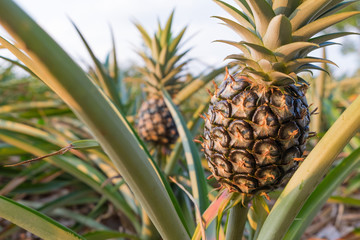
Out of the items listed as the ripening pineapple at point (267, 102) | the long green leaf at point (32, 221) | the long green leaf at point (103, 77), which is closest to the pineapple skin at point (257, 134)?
Result: the ripening pineapple at point (267, 102)

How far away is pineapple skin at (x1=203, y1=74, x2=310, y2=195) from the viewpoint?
0.55 metres

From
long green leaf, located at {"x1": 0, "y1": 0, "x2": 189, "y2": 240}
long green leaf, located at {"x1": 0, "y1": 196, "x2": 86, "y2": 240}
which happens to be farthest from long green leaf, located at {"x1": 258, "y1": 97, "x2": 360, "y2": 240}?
long green leaf, located at {"x1": 0, "y1": 196, "x2": 86, "y2": 240}

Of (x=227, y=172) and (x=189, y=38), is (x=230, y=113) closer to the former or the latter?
(x=227, y=172)

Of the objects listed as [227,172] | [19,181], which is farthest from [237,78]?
[19,181]

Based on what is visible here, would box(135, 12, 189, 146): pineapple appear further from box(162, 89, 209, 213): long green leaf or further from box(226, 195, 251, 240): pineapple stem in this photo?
box(226, 195, 251, 240): pineapple stem

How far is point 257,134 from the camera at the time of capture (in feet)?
1.81

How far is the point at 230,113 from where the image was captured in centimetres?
58

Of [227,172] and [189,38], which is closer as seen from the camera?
[227,172]

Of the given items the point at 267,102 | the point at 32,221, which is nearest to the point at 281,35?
the point at 267,102

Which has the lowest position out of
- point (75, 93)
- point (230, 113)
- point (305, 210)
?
point (305, 210)

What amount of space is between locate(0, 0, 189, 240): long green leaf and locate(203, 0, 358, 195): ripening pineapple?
194 mm

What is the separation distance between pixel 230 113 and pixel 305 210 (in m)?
0.27

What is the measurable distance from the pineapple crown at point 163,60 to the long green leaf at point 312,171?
90 cm

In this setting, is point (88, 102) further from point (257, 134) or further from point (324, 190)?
point (324, 190)
